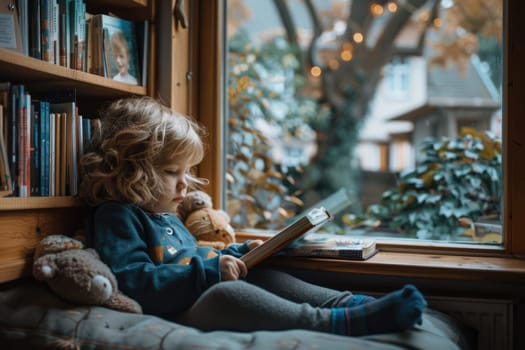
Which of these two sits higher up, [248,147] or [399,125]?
[399,125]

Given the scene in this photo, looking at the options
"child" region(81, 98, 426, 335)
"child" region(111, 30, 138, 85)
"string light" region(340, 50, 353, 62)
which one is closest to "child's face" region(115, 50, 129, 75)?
"child" region(111, 30, 138, 85)

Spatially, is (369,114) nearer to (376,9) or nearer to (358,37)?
(358,37)

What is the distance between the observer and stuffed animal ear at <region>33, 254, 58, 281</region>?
110 centimetres

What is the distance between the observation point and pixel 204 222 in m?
1.56

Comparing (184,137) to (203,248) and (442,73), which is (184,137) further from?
(442,73)

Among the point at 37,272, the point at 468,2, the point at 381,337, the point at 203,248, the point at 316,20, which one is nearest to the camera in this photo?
the point at 381,337

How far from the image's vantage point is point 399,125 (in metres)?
5.17

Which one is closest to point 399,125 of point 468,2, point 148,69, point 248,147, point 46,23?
point 468,2

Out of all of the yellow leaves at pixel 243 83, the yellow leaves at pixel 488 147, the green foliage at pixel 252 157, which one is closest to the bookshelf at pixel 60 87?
the green foliage at pixel 252 157

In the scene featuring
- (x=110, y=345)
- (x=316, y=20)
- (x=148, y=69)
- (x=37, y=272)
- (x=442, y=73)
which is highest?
(x=316, y=20)

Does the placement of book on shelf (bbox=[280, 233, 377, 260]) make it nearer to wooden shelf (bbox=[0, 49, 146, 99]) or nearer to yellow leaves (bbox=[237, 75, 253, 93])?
wooden shelf (bbox=[0, 49, 146, 99])

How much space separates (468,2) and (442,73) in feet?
4.11

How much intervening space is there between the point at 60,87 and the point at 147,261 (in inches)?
22.9

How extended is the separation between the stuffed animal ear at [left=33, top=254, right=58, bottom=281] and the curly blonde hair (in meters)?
0.25
